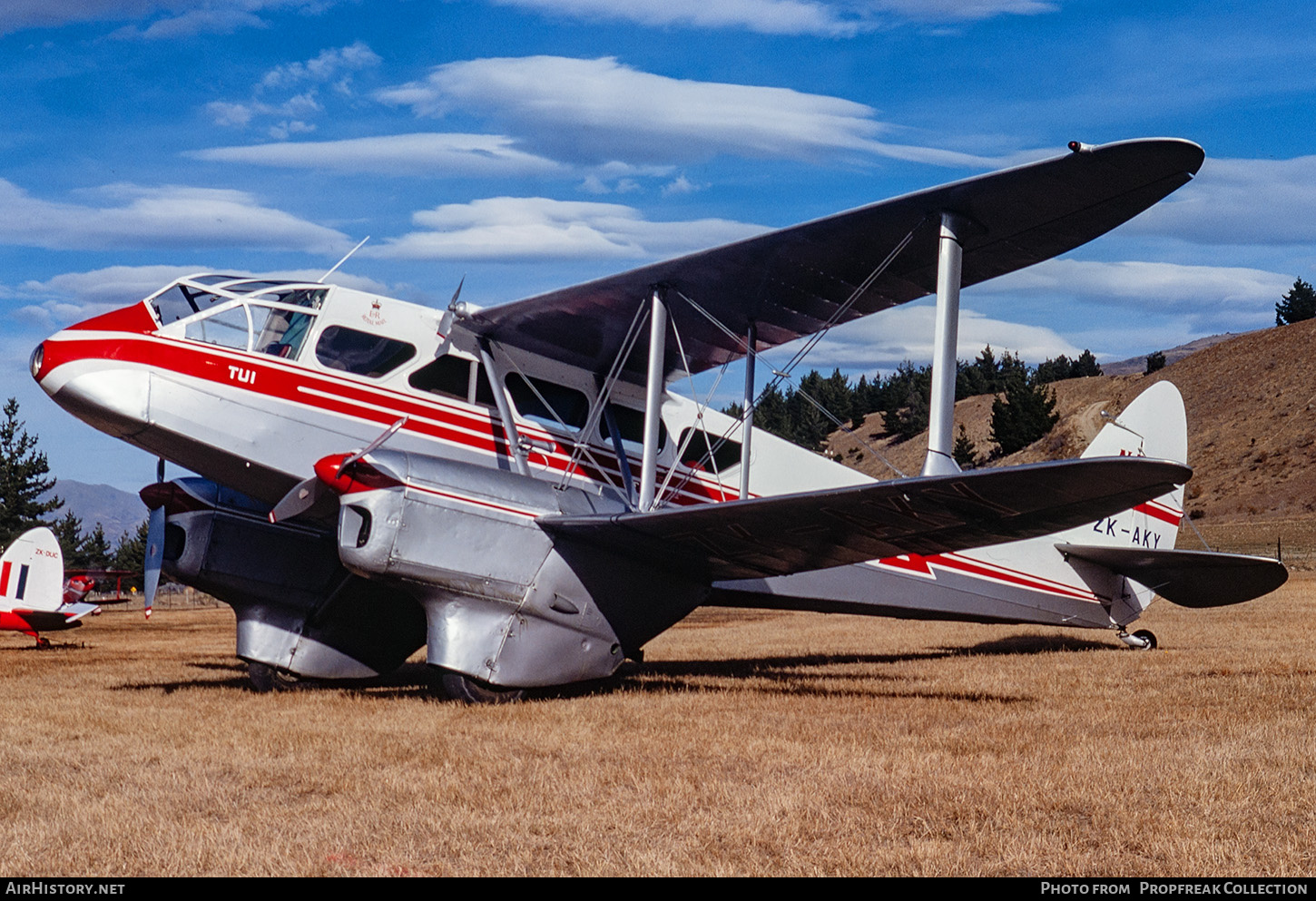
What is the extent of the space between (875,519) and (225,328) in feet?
20.2

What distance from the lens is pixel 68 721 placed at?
9.01m

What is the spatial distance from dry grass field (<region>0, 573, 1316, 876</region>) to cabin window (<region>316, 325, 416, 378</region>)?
10.3 feet

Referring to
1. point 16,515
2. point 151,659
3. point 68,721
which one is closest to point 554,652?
point 68,721

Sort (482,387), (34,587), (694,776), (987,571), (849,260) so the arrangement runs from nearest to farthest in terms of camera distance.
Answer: (694,776), (849,260), (482,387), (987,571), (34,587)

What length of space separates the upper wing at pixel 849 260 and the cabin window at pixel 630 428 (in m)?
0.48

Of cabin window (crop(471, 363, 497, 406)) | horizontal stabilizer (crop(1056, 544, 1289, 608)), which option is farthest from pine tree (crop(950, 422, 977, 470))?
cabin window (crop(471, 363, 497, 406))

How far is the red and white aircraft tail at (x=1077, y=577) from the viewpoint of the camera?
42.9ft

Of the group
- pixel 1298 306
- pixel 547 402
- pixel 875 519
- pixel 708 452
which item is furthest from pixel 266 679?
pixel 1298 306

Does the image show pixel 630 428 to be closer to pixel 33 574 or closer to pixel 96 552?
pixel 33 574

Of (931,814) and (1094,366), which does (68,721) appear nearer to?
(931,814)

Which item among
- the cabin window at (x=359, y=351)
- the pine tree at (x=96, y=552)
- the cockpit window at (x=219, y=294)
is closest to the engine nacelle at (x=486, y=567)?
the cabin window at (x=359, y=351)

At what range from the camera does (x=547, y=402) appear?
11836 millimetres

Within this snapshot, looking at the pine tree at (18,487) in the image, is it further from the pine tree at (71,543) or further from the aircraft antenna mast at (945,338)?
the aircraft antenna mast at (945,338)

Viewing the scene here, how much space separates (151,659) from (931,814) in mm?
13561
